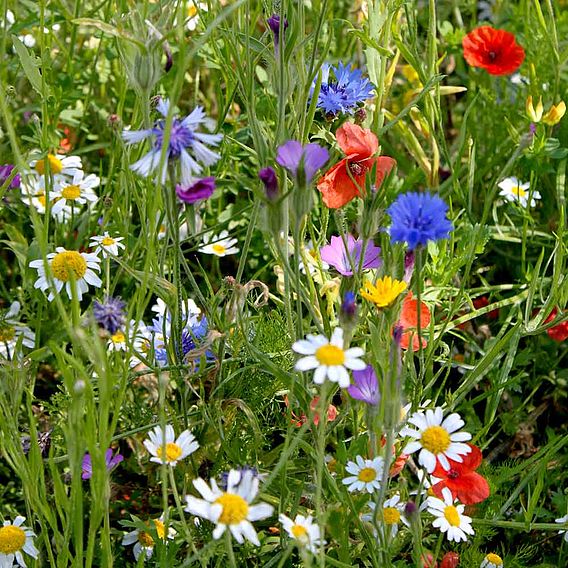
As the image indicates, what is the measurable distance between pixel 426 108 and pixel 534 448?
1.69 ft

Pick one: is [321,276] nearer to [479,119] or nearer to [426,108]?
[426,108]

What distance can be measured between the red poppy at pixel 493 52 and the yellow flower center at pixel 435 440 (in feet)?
2.65

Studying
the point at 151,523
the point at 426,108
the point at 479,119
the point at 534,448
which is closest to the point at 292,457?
the point at 151,523

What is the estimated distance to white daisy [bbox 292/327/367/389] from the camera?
0.74 metres

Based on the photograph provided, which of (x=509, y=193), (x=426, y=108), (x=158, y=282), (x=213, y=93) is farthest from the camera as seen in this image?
(x=213, y=93)

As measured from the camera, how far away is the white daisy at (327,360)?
2.43 ft

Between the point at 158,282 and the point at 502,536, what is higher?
A: the point at 158,282

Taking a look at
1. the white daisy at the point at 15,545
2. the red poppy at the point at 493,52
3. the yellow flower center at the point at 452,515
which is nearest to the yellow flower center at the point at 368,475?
the yellow flower center at the point at 452,515

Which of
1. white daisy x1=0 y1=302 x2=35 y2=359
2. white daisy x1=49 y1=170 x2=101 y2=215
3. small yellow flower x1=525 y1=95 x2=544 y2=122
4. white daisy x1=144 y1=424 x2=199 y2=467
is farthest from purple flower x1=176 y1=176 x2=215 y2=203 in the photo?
small yellow flower x1=525 y1=95 x2=544 y2=122

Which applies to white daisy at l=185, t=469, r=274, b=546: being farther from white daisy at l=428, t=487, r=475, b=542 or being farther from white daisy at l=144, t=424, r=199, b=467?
white daisy at l=428, t=487, r=475, b=542

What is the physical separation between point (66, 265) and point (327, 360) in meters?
0.48

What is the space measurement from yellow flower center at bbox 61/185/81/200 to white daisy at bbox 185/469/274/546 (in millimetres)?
699

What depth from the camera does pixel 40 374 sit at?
1.43 metres

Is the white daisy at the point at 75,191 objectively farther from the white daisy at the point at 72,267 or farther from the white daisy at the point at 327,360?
the white daisy at the point at 327,360
